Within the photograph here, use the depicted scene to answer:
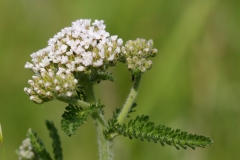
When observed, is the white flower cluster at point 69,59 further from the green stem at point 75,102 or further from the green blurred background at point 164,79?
the green blurred background at point 164,79

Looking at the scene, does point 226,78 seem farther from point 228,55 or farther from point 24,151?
point 24,151

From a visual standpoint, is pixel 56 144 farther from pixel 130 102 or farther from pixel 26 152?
pixel 130 102

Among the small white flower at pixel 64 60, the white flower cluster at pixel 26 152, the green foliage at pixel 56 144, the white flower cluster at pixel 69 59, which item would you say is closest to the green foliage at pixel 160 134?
the white flower cluster at pixel 69 59

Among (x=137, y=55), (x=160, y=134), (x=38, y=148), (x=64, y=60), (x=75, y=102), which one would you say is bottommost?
(x=38, y=148)

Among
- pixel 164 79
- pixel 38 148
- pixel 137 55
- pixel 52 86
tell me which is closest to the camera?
pixel 52 86

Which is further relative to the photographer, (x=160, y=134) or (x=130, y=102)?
(x=130, y=102)

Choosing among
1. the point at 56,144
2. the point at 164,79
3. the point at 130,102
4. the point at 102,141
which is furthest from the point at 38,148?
the point at 164,79

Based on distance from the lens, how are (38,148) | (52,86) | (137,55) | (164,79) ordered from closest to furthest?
(52,86)
(137,55)
(38,148)
(164,79)
